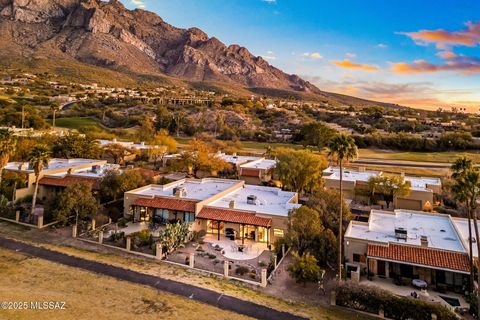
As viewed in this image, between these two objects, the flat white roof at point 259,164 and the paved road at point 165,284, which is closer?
the paved road at point 165,284

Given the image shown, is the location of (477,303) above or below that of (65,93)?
below

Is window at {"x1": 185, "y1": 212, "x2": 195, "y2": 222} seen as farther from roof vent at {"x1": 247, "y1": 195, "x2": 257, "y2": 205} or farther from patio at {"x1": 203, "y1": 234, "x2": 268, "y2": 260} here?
roof vent at {"x1": 247, "y1": 195, "x2": 257, "y2": 205}

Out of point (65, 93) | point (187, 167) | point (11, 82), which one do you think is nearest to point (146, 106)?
point (65, 93)

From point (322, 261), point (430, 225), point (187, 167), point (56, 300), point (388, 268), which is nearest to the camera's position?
point (56, 300)

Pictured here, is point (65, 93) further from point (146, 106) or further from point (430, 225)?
point (430, 225)

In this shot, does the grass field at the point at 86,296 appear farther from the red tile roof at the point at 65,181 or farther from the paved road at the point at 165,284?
the red tile roof at the point at 65,181

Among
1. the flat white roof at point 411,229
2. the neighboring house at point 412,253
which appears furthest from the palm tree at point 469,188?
the flat white roof at point 411,229
